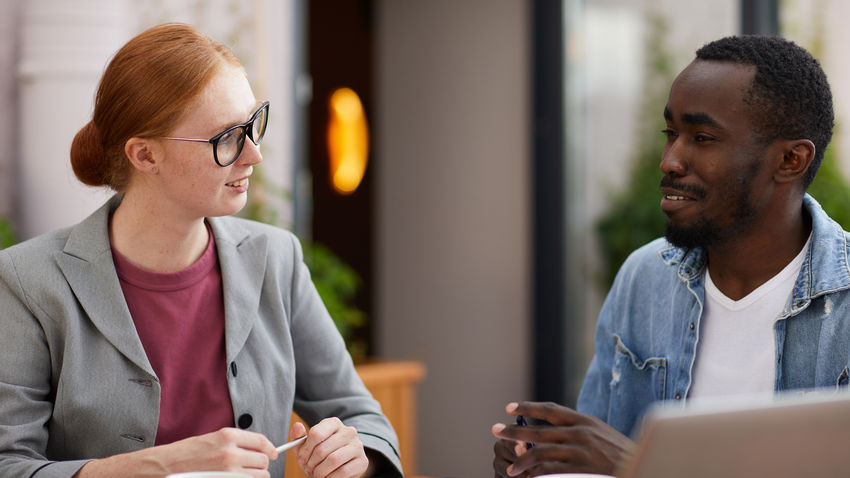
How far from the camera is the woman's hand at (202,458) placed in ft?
4.48

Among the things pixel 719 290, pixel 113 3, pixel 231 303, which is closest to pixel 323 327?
pixel 231 303

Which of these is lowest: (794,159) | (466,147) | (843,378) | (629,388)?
(629,388)

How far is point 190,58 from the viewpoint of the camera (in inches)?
66.3

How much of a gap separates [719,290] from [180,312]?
103cm

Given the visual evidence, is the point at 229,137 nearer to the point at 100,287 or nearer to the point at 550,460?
the point at 100,287

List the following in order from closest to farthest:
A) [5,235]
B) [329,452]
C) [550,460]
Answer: [550,460], [329,452], [5,235]

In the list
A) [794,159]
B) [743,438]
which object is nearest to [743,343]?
[794,159]

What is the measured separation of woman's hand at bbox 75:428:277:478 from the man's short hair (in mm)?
1052

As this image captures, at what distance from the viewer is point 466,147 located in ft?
15.8

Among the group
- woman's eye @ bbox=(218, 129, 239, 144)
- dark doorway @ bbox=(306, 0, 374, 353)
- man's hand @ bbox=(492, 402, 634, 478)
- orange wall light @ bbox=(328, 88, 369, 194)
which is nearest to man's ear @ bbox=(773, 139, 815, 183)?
man's hand @ bbox=(492, 402, 634, 478)

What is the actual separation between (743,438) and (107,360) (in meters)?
1.14

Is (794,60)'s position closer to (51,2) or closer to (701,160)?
(701,160)

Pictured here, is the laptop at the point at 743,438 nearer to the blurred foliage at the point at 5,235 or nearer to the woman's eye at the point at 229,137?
the woman's eye at the point at 229,137

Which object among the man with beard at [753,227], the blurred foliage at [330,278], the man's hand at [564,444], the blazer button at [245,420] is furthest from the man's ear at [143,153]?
the blurred foliage at [330,278]
